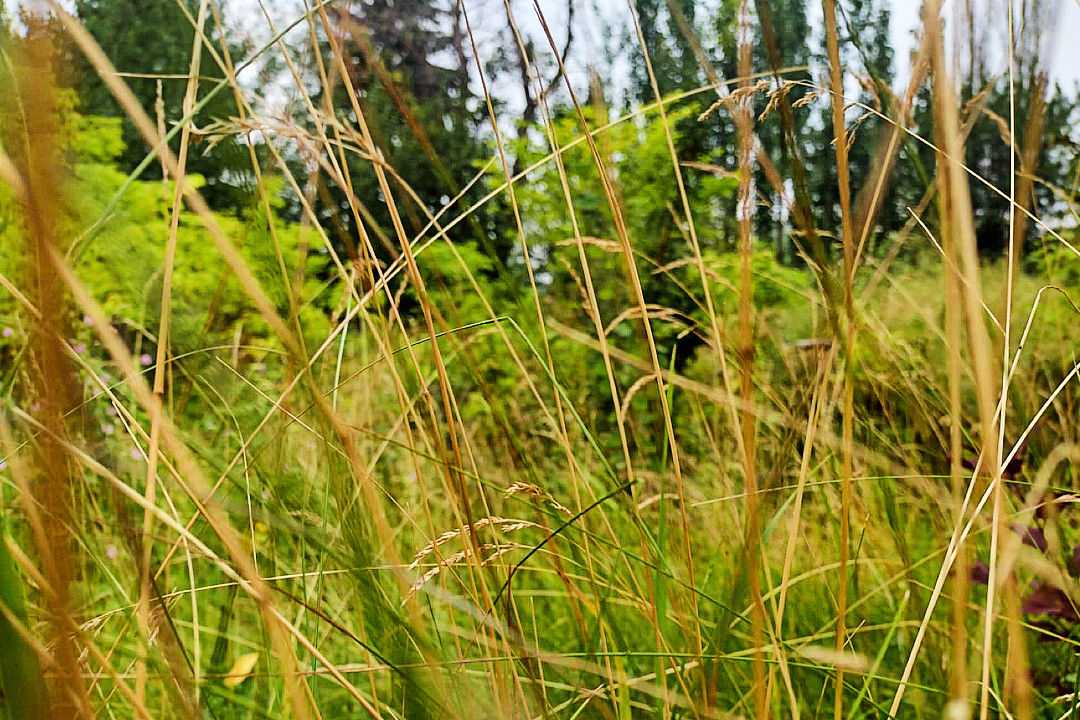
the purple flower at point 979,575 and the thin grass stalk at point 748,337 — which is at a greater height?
the thin grass stalk at point 748,337

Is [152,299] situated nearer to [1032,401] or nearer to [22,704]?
[22,704]

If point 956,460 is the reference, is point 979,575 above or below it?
below

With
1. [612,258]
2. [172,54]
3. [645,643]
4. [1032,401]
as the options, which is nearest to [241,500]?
[645,643]

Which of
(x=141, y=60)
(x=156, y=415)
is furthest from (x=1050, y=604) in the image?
(x=141, y=60)

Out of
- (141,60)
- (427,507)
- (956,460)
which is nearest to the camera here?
(956,460)

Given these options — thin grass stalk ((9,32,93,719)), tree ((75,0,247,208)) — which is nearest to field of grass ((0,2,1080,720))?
thin grass stalk ((9,32,93,719))

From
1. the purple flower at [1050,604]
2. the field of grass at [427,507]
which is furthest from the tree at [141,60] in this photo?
the purple flower at [1050,604]

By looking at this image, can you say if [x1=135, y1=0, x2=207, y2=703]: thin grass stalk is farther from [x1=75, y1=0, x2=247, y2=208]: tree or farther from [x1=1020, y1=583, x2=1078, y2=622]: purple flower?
[x1=75, y1=0, x2=247, y2=208]: tree

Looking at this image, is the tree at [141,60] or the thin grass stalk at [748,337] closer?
the thin grass stalk at [748,337]

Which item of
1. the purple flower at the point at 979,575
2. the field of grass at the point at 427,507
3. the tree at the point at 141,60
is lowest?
the purple flower at the point at 979,575

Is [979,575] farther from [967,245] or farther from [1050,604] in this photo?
[967,245]

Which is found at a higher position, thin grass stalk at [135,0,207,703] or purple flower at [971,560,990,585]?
thin grass stalk at [135,0,207,703]

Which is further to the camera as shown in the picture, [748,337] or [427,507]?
[427,507]

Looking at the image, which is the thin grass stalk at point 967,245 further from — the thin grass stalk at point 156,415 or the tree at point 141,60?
the tree at point 141,60
